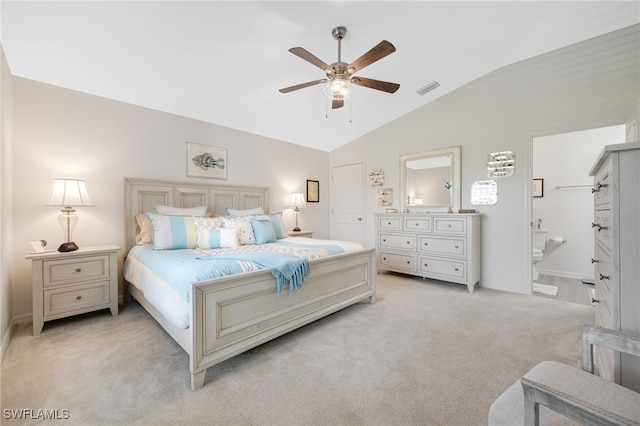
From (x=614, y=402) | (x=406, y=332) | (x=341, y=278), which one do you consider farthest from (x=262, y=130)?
(x=614, y=402)

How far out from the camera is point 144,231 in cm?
314

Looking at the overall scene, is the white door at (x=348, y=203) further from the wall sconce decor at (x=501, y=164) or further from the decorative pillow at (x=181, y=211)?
the decorative pillow at (x=181, y=211)

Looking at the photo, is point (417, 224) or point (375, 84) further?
point (417, 224)

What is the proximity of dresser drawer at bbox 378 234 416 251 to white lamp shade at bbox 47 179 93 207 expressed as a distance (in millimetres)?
3862

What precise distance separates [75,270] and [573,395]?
11.9 feet

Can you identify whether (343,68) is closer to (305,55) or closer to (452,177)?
(305,55)

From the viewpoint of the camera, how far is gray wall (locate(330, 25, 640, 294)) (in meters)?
2.94

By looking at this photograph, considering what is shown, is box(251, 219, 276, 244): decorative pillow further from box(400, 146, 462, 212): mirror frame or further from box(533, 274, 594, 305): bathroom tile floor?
box(533, 274, 594, 305): bathroom tile floor

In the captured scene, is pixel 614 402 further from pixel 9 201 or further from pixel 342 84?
pixel 9 201

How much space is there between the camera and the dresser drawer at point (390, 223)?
4.27 m

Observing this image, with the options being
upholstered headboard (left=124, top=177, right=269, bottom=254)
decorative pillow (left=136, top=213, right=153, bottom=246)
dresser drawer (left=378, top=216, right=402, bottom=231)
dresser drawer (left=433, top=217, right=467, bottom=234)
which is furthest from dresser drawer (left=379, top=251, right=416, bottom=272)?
decorative pillow (left=136, top=213, right=153, bottom=246)

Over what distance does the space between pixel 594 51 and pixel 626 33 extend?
0.84 ft

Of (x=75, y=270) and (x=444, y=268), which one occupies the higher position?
(x=75, y=270)

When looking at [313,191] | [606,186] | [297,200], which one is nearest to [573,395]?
[606,186]
